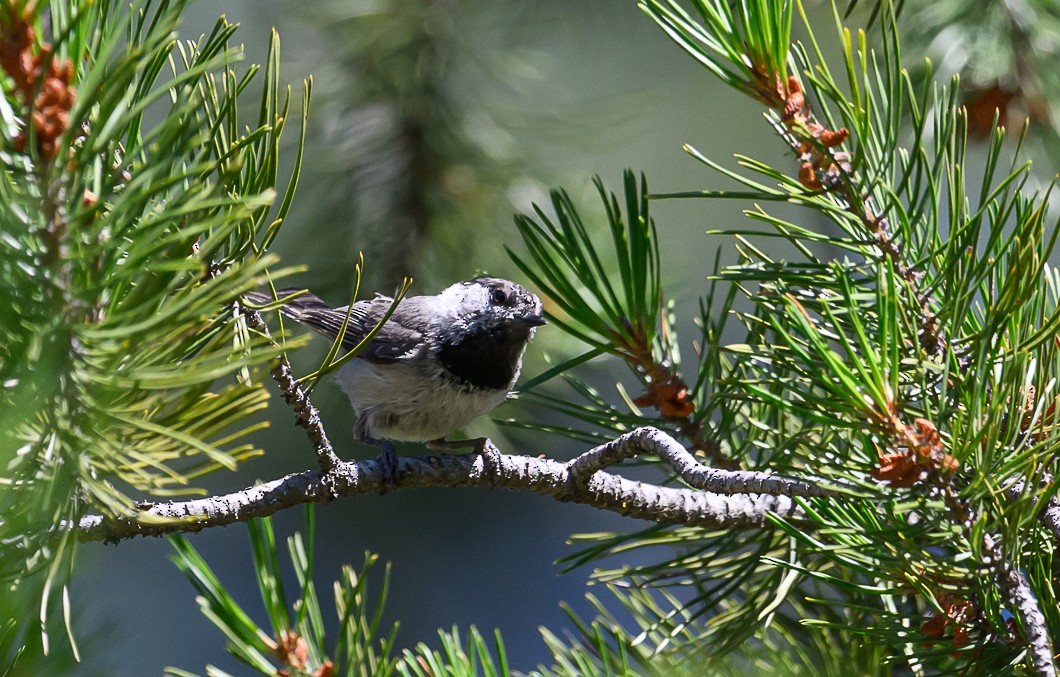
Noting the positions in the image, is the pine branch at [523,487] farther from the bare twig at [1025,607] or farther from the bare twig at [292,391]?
the bare twig at [1025,607]

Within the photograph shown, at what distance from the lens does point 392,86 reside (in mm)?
2836

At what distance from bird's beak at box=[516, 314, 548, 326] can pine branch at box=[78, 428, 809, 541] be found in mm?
842

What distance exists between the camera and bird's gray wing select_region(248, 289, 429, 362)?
9.55ft

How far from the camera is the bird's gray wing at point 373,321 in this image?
115 inches

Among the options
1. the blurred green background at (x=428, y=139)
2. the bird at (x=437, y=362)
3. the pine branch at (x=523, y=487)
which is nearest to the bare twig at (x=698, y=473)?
the pine branch at (x=523, y=487)

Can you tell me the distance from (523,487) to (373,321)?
5.52 feet

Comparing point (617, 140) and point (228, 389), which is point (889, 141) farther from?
point (617, 140)

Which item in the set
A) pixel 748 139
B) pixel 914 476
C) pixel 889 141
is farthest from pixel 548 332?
Result: pixel 748 139

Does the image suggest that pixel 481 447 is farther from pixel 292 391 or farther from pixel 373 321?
pixel 292 391

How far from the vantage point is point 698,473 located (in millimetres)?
1318

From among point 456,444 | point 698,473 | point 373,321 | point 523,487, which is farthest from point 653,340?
point 373,321

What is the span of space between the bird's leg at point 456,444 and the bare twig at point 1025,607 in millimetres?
1461

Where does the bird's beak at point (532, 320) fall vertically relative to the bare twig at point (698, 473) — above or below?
above

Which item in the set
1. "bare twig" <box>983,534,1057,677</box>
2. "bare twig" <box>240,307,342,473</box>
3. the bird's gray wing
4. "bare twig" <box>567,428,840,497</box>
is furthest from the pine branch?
the bird's gray wing
